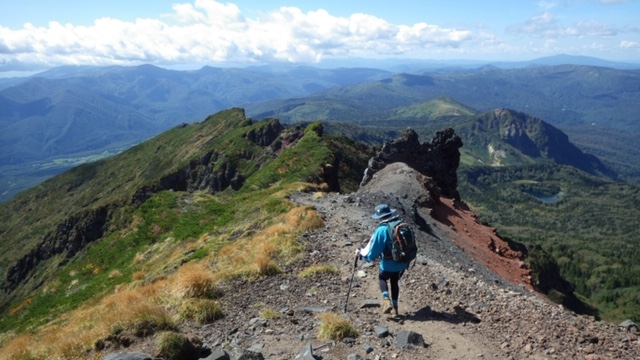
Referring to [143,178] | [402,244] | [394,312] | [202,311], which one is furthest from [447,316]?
[143,178]

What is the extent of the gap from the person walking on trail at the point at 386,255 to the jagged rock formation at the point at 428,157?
105 feet

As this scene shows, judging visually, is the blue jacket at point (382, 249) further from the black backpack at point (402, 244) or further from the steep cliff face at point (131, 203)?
the steep cliff face at point (131, 203)

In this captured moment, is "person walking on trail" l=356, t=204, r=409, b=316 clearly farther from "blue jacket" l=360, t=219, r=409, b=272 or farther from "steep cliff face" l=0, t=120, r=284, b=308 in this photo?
"steep cliff face" l=0, t=120, r=284, b=308

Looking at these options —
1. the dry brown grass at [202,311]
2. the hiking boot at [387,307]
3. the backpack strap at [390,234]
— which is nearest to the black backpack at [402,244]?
the backpack strap at [390,234]

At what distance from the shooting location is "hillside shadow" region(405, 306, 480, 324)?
11.6 metres

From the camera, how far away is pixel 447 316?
1191cm

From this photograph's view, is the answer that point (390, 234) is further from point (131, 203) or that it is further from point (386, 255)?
point (131, 203)

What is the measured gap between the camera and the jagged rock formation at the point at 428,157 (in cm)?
4644

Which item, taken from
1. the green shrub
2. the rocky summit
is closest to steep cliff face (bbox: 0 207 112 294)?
the green shrub

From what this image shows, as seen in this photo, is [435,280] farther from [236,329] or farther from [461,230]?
[461,230]

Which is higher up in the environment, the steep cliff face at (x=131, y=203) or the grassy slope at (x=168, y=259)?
the grassy slope at (x=168, y=259)

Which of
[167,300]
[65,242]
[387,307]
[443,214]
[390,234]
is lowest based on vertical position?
[65,242]

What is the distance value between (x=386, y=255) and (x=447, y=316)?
249 centimetres

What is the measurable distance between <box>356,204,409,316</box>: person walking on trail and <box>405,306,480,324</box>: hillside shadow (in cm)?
64
